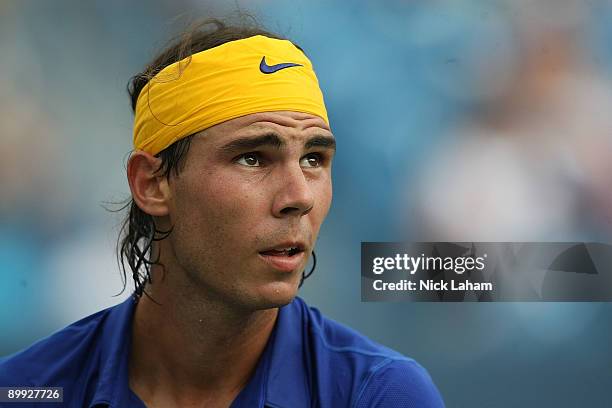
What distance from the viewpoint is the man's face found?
1938 mm

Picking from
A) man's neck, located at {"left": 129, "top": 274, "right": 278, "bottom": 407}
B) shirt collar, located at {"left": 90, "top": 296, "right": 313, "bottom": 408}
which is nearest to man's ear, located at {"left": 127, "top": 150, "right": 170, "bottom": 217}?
man's neck, located at {"left": 129, "top": 274, "right": 278, "bottom": 407}

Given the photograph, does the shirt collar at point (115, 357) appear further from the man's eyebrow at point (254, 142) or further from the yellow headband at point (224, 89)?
the man's eyebrow at point (254, 142)

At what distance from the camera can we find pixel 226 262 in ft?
6.54

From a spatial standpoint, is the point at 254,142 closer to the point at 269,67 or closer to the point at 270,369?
the point at 269,67

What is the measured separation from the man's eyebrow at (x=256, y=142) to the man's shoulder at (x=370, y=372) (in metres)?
0.51

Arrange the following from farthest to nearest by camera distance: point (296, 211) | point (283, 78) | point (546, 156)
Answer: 1. point (546, 156)
2. point (283, 78)
3. point (296, 211)

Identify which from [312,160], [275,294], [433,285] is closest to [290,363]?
[275,294]

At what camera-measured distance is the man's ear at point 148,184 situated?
7.02 feet

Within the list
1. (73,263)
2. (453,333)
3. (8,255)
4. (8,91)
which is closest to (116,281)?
(73,263)

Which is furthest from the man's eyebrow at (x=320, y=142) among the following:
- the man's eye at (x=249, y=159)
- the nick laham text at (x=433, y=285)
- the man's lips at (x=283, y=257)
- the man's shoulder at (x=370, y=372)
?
the nick laham text at (x=433, y=285)

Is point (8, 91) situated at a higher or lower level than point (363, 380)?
higher

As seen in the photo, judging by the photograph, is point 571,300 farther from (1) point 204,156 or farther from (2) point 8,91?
(2) point 8,91

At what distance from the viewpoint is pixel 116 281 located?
10.2 feet

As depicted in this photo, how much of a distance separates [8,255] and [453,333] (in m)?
1.58
